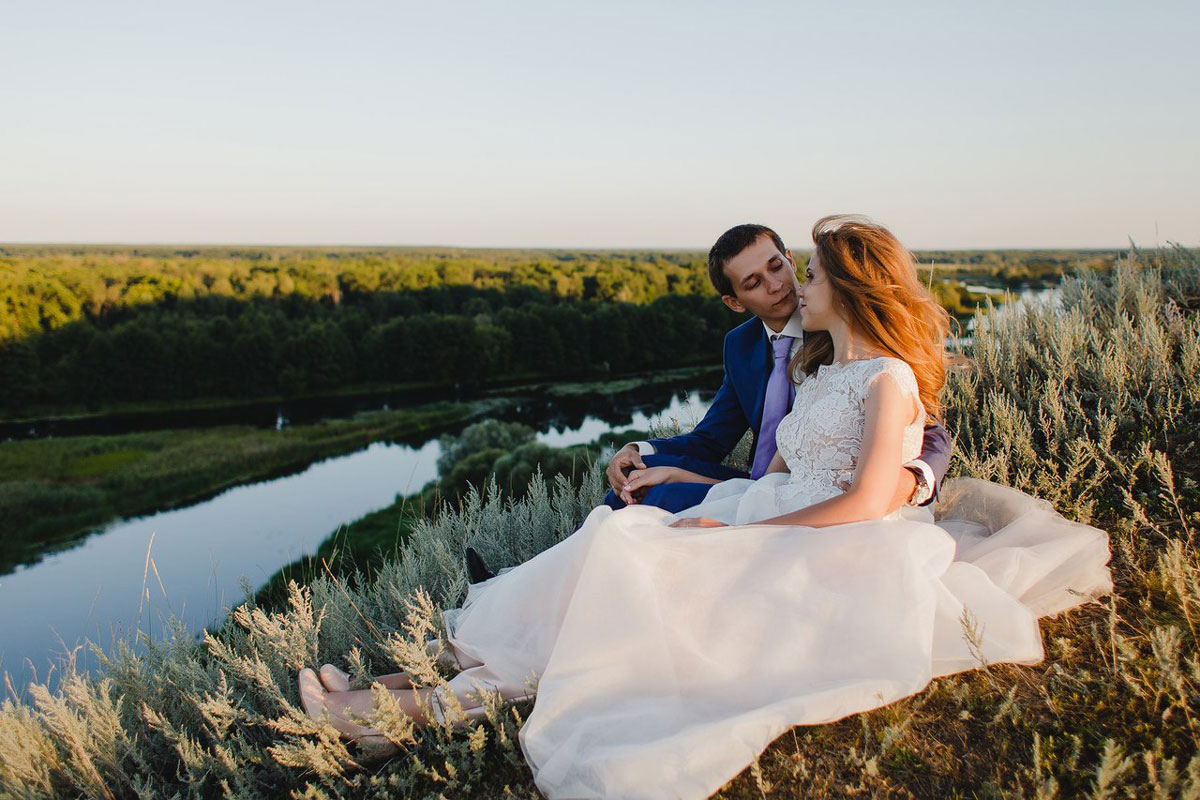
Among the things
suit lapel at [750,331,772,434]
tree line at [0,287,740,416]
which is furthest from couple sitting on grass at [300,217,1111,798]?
tree line at [0,287,740,416]

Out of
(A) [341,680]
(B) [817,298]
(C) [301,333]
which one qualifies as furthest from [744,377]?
(C) [301,333]

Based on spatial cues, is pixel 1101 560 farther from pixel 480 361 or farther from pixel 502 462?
pixel 480 361

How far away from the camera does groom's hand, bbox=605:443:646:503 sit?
3693 millimetres

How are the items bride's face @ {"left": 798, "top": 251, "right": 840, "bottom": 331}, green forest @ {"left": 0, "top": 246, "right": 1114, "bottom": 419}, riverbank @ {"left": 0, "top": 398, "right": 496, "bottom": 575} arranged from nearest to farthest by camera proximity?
1. bride's face @ {"left": 798, "top": 251, "right": 840, "bottom": 331}
2. riverbank @ {"left": 0, "top": 398, "right": 496, "bottom": 575}
3. green forest @ {"left": 0, "top": 246, "right": 1114, "bottom": 419}

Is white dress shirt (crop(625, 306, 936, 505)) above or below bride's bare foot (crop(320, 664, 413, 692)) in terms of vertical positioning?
above

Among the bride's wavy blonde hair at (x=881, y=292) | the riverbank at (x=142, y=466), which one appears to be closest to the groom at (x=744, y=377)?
the bride's wavy blonde hair at (x=881, y=292)

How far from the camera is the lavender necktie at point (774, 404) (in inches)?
139

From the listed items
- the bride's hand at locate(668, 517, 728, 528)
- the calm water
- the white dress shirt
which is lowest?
the calm water

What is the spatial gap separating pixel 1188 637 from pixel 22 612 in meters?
21.4

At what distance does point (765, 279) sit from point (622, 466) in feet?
3.89

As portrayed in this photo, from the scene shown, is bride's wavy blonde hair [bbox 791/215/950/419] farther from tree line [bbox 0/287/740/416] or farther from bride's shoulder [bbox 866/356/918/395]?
tree line [bbox 0/287/740/416]

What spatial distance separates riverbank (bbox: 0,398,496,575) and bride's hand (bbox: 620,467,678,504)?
79.3 ft

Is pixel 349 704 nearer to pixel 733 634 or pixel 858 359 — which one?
pixel 733 634

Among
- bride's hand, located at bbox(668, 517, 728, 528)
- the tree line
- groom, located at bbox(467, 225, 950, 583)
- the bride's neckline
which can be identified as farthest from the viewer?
the tree line
